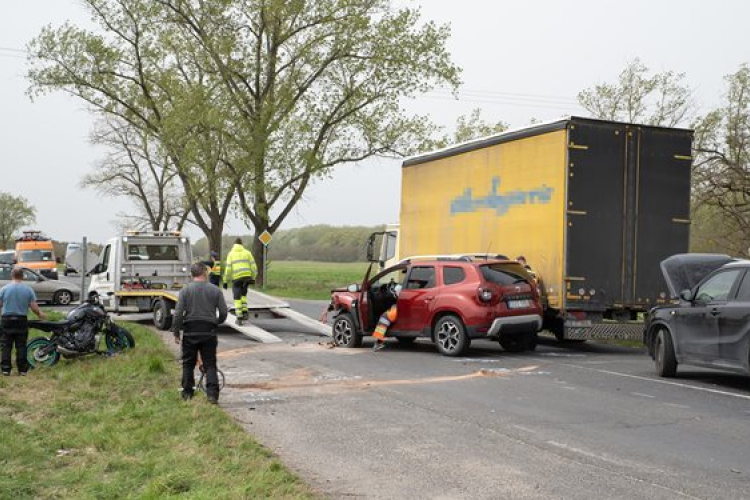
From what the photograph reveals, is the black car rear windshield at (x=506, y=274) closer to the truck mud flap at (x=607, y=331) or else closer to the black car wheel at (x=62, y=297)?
the truck mud flap at (x=607, y=331)

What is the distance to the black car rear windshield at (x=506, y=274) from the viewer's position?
1399 centimetres

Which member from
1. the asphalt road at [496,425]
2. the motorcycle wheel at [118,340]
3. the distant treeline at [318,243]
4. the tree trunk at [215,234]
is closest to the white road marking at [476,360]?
Answer: the asphalt road at [496,425]

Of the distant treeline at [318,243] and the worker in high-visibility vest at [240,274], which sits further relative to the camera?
the distant treeline at [318,243]

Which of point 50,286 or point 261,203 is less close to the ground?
point 261,203

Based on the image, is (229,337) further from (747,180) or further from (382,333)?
(747,180)

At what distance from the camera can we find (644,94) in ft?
128

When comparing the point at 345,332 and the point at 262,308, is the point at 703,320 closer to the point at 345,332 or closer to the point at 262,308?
the point at 345,332

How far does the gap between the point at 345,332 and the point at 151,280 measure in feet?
21.5

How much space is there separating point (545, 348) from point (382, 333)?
140 inches

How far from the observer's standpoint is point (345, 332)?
15562 mm

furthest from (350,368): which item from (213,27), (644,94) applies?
(644,94)

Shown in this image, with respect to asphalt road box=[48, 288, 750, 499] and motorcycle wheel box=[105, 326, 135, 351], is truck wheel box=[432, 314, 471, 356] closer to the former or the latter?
asphalt road box=[48, 288, 750, 499]

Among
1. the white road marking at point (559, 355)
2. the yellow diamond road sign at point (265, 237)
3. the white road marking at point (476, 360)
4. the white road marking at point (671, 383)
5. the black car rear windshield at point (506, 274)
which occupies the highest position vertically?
the yellow diamond road sign at point (265, 237)

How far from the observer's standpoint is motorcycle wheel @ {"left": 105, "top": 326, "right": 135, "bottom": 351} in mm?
13945
